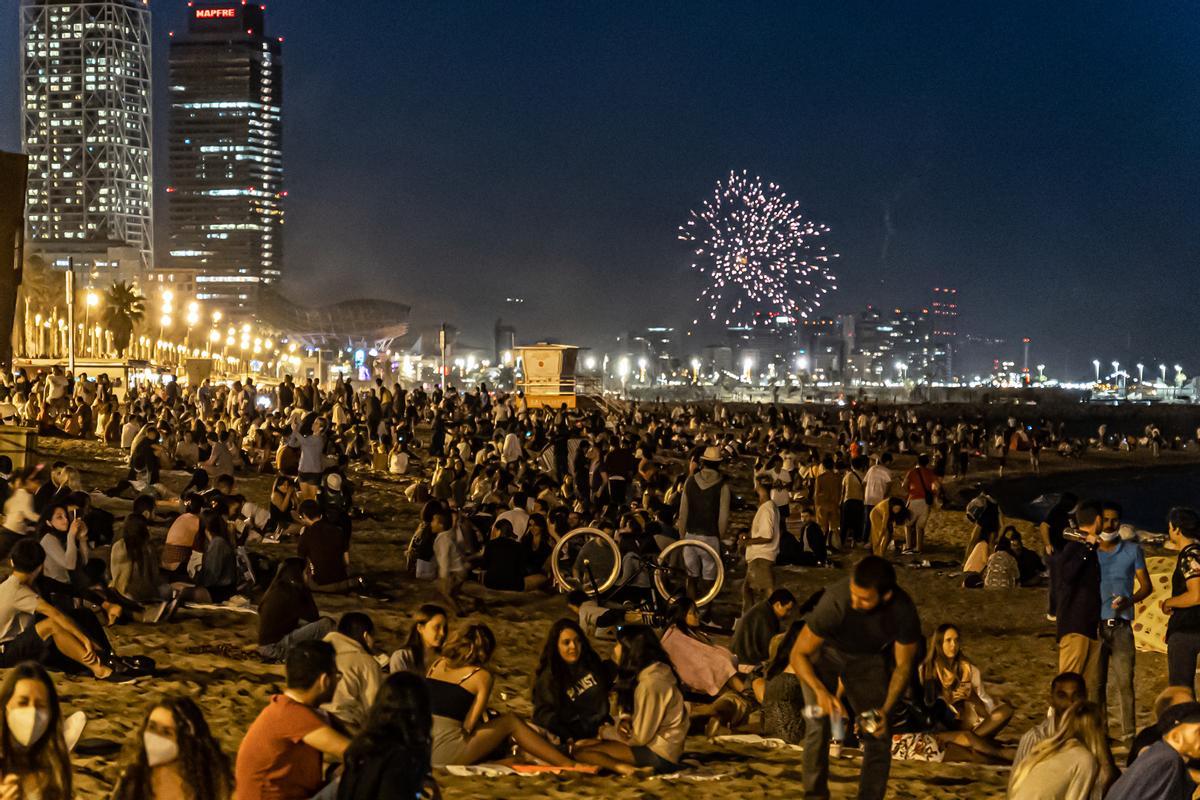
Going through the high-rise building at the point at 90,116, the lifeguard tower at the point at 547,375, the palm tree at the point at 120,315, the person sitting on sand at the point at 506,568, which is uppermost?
the high-rise building at the point at 90,116

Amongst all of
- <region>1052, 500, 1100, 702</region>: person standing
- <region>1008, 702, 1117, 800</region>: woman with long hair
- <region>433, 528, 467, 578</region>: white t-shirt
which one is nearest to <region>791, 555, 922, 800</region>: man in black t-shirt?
<region>1008, 702, 1117, 800</region>: woman with long hair

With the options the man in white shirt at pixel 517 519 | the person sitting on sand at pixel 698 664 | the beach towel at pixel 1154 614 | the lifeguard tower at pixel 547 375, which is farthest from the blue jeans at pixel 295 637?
the lifeguard tower at pixel 547 375

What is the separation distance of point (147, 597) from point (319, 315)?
163m

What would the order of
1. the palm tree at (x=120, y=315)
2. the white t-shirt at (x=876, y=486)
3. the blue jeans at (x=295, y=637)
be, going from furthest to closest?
1. the palm tree at (x=120, y=315)
2. the white t-shirt at (x=876, y=486)
3. the blue jeans at (x=295, y=637)

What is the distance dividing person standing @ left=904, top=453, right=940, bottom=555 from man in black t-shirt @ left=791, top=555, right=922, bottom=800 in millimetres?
12623

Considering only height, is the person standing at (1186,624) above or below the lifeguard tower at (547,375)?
below

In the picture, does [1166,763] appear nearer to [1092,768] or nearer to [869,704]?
[1092,768]

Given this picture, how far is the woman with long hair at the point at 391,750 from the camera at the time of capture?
460 centimetres

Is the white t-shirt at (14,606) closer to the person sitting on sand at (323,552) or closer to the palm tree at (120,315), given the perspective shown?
the person sitting on sand at (323,552)

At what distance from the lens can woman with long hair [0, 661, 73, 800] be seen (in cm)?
505

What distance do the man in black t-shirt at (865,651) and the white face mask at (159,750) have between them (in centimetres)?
261

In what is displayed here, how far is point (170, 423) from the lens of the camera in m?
24.0

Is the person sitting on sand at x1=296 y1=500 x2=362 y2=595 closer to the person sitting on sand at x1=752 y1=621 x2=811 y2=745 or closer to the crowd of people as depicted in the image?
the crowd of people

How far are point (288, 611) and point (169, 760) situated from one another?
3951 mm
